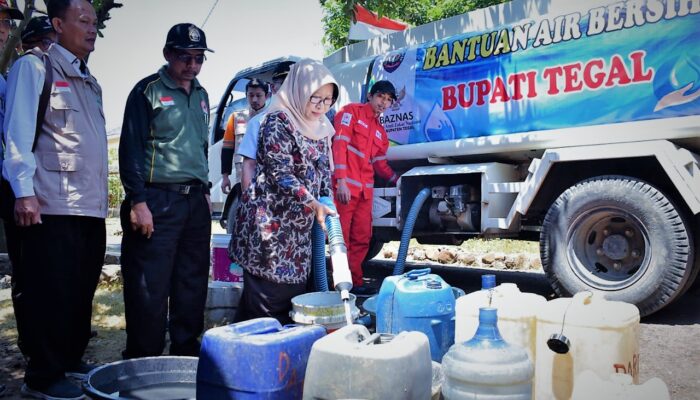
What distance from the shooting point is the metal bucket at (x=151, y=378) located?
220 cm

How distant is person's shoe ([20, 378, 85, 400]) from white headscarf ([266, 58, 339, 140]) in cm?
159

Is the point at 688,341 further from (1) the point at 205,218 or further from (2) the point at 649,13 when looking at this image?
(1) the point at 205,218

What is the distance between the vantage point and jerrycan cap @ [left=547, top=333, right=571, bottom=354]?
7.04 ft

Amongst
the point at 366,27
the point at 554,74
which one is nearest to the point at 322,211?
the point at 554,74

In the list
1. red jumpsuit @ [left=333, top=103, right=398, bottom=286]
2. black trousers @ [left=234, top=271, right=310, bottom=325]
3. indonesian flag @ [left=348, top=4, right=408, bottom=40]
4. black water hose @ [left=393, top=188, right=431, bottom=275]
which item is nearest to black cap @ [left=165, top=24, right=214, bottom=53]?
black trousers @ [left=234, top=271, right=310, bottom=325]

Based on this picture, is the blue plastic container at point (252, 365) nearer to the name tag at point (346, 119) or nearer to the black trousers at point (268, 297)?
the black trousers at point (268, 297)

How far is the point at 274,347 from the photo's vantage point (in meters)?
1.84

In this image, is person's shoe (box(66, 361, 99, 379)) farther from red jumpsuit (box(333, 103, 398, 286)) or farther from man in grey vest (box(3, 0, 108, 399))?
red jumpsuit (box(333, 103, 398, 286))

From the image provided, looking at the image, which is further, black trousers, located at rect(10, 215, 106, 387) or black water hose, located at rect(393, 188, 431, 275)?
black water hose, located at rect(393, 188, 431, 275)

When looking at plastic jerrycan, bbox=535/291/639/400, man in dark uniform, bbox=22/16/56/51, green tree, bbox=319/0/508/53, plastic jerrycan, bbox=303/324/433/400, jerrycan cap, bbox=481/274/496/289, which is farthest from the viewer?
green tree, bbox=319/0/508/53

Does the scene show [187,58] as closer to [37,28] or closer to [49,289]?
[49,289]

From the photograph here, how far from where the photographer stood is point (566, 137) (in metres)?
4.16

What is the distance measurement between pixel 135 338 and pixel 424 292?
144 centimetres

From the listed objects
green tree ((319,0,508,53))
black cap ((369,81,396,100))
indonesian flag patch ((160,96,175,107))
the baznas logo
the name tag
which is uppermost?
green tree ((319,0,508,53))
